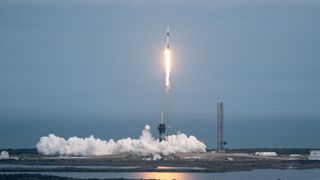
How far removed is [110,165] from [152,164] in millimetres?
3158

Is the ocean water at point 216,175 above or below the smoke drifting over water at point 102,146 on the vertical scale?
below

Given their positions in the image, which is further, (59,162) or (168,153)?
(168,153)

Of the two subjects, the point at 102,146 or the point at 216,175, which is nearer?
the point at 216,175

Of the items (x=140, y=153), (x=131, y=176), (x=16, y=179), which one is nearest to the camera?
(x=16, y=179)

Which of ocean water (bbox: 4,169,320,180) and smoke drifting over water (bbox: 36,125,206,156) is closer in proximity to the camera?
ocean water (bbox: 4,169,320,180)

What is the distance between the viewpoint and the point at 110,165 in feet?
354

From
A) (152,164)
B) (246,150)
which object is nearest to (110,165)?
(152,164)

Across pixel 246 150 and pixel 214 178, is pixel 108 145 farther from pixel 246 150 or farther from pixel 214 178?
pixel 214 178

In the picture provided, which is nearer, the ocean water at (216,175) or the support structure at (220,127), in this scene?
the ocean water at (216,175)

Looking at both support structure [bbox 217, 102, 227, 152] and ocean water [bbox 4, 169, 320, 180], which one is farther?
support structure [bbox 217, 102, 227, 152]

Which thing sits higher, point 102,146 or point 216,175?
point 102,146

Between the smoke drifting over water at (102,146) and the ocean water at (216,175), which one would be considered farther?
the smoke drifting over water at (102,146)

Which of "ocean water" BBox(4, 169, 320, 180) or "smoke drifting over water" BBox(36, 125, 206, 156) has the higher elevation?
"smoke drifting over water" BBox(36, 125, 206, 156)

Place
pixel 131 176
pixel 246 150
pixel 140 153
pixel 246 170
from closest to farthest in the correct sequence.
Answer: pixel 131 176, pixel 246 170, pixel 140 153, pixel 246 150
